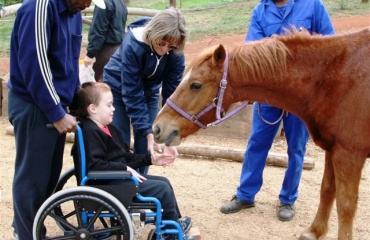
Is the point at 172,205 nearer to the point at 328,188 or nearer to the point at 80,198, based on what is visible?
the point at 80,198

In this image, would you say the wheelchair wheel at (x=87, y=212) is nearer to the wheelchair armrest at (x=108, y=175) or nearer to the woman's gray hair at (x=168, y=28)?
the wheelchair armrest at (x=108, y=175)

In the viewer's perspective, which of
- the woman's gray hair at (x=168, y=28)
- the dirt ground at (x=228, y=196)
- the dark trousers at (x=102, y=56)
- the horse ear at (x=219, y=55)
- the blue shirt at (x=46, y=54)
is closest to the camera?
the blue shirt at (x=46, y=54)

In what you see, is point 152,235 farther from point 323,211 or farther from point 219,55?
point 323,211

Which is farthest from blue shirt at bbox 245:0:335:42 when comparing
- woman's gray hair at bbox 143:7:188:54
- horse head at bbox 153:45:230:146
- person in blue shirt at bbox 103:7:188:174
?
horse head at bbox 153:45:230:146

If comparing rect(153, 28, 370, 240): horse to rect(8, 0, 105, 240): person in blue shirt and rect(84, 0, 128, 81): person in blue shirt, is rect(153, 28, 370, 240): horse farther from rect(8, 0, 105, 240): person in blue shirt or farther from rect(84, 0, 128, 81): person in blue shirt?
rect(84, 0, 128, 81): person in blue shirt

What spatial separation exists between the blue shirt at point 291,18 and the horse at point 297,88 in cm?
57

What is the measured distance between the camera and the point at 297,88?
3.03 meters

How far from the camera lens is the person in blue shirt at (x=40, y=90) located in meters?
2.61

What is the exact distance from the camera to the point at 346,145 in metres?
3.02

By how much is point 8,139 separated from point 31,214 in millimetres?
2808

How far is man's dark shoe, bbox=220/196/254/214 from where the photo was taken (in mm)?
4051

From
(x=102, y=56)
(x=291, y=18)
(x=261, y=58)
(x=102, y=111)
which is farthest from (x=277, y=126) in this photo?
(x=102, y=56)

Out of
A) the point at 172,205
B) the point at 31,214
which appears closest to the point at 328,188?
the point at 172,205

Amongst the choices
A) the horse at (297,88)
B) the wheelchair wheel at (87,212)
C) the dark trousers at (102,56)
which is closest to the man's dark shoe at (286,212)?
the horse at (297,88)
